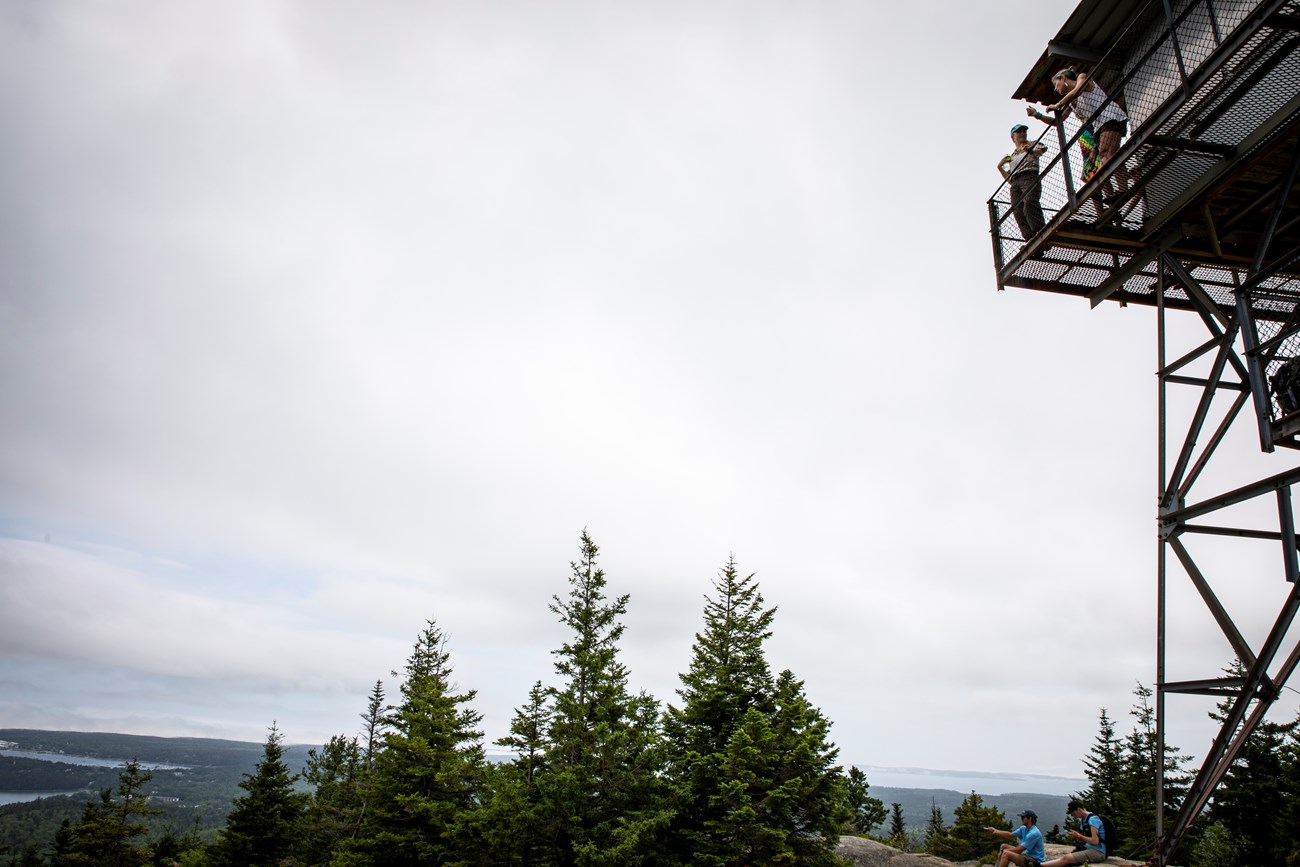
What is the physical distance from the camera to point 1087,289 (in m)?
11.6

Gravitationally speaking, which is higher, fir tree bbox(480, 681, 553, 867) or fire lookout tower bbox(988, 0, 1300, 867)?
fire lookout tower bbox(988, 0, 1300, 867)

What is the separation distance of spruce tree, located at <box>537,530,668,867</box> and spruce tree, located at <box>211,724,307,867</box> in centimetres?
2349

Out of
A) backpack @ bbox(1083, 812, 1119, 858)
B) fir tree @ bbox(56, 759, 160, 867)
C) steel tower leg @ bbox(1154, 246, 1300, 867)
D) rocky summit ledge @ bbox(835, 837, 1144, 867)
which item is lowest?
fir tree @ bbox(56, 759, 160, 867)

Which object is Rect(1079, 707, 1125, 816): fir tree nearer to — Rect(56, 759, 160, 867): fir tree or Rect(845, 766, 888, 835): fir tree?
Rect(845, 766, 888, 835): fir tree

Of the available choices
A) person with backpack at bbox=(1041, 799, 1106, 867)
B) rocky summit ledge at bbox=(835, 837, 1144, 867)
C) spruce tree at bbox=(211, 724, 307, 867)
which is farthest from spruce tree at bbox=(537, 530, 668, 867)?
spruce tree at bbox=(211, 724, 307, 867)

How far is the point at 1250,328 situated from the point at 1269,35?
3.09 meters

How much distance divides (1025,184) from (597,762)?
19.2 meters

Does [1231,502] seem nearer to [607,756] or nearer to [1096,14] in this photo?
[1096,14]

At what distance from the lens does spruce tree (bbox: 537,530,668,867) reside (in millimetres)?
21234

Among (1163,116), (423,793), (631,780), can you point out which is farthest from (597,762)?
(1163,116)

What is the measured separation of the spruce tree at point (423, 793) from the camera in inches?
969

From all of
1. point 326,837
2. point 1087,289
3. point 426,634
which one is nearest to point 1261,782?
point 1087,289

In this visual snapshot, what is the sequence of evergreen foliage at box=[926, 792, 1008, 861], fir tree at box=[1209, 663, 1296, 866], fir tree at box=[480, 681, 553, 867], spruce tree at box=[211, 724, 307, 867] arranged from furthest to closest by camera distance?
evergreen foliage at box=[926, 792, 1008, 861] < spruce tree at box=[211, 724, 307, 867] < fir tree at box=[1209, 663, 1296, 866] < fir tree at box=[480, 681, 553, 867]

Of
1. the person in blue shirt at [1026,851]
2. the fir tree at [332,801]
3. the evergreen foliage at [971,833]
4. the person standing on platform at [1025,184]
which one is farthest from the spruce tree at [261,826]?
the evergreen foliage at [971,833]
